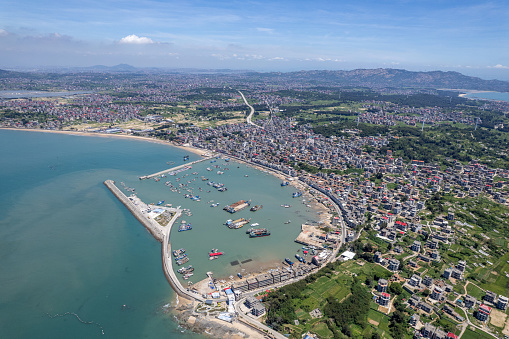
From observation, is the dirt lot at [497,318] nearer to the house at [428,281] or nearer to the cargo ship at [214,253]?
the house at [428,281]

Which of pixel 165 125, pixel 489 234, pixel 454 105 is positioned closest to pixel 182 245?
pixel 489 234

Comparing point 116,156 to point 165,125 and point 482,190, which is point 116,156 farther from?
point 482,190

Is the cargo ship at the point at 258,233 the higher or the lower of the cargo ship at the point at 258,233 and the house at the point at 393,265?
the lower

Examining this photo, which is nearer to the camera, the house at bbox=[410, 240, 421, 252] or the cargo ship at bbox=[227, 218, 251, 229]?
the house at bbox=[410, 240, 421, 252]

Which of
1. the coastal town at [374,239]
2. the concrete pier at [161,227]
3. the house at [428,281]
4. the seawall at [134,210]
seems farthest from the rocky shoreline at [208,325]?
the house at [428,281]

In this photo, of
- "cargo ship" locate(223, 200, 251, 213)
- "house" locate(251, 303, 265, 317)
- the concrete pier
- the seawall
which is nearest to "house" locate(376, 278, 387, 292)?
"house" locate(251, 303, 265, 317)

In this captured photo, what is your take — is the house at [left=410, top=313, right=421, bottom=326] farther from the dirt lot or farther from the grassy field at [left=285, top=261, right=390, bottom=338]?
the dirt lot
